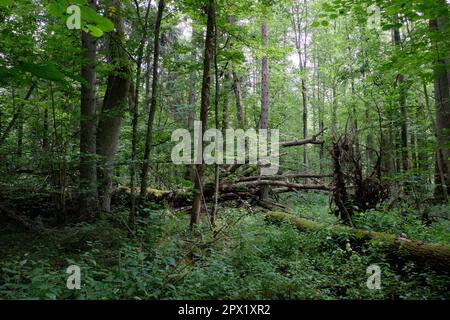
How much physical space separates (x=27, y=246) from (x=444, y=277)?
24.4 feet

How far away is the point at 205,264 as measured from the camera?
213 inches

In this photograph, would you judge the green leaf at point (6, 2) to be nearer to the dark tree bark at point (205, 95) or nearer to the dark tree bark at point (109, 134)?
the dark tree bark at point (205, 95)

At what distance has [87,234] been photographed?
6723 mm

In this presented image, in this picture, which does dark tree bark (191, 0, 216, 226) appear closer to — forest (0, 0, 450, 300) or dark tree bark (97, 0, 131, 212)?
forest (0, 0, 450, 300)

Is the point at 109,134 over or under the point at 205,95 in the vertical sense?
under

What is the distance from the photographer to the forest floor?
418cm

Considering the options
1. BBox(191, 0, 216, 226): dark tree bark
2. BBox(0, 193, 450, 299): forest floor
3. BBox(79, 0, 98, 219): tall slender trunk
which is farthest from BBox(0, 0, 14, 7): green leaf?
BBox(79, 0, 98, 219): tall slender trunk

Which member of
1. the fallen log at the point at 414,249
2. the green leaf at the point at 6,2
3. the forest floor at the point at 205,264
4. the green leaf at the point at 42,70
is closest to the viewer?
the green leaf at the point at 6,2

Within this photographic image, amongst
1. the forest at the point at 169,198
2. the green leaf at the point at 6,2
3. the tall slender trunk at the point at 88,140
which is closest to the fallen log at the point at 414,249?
the forest at the point at 169,198

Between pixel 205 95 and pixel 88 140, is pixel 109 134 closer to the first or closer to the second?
pixel 88 140

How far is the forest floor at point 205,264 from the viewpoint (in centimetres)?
418

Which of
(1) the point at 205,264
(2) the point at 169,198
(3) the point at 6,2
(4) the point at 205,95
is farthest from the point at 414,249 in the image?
(2) the point at 169,198
